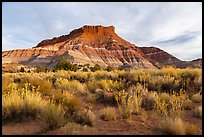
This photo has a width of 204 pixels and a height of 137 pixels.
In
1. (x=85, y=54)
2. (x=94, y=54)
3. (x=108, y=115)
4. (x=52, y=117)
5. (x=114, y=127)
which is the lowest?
(x=114, y=127)

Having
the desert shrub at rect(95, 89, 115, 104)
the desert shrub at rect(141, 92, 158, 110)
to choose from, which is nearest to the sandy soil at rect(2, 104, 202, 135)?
the desert shrub at rect(141, 92, 158, 110)

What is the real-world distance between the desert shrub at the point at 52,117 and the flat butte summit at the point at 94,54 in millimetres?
84651

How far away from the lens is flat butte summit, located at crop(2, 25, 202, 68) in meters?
103

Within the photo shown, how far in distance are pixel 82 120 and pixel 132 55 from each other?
115m

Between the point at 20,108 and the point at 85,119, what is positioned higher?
the point at 20,108

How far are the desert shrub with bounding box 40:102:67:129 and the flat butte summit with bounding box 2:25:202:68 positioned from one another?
8465cm

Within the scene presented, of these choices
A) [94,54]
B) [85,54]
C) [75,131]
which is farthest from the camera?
[94,54]

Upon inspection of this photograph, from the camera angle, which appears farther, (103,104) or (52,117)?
(103,104)

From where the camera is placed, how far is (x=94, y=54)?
115 meters

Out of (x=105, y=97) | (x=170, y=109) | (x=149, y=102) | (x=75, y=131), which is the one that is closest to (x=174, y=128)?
(x=75, y=131)

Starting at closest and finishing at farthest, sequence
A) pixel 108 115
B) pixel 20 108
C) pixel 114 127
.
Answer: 1. pixel 114 127
2. pixel 20 108
3. pixel 108 115

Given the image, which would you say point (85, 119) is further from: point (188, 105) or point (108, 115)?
point (188, 105)

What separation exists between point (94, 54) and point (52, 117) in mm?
109999

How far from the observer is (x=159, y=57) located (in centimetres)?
13325
